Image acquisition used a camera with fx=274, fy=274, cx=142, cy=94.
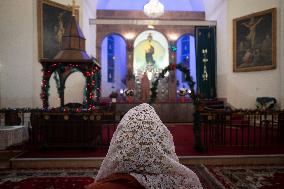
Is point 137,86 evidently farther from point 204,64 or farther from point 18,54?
point 18,54

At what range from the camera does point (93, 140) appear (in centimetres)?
670

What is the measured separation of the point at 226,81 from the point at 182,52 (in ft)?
22.5

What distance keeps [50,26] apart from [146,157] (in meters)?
9.79

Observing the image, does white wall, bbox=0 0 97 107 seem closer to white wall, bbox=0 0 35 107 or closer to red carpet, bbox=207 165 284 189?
white wall, bbox=0 0 35 107

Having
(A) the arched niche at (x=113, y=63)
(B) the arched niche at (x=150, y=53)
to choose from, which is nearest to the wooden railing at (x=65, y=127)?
(A) the arched niche at (x=113, y=63)

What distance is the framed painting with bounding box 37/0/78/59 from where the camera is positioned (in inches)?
385

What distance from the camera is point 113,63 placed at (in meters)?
18.6

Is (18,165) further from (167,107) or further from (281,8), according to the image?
(281,8)

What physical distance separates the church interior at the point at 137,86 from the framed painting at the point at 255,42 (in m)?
0.04

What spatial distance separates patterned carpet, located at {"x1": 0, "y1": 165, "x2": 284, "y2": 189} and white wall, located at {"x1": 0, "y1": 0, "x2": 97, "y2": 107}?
14.2 ft

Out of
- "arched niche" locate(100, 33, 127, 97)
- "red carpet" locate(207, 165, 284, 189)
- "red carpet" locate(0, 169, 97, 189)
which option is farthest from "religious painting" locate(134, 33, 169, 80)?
"red carpet" locate(0, 169, 97, 189)

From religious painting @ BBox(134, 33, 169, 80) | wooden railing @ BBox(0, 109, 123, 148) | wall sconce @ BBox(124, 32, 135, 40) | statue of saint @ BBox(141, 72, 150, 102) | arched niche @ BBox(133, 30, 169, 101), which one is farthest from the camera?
religious painting @ BBox(134, 33, 169, 80)

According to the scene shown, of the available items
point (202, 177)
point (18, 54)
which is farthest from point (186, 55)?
point (202, 177)

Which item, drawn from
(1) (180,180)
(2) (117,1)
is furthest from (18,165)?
(2) (117,1)
